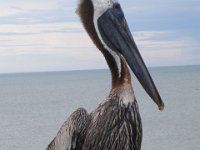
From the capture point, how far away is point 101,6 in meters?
5.53

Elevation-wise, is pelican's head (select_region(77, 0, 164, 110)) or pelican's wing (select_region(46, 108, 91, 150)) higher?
pelican's head (select_region(77, 0, 164, 110))

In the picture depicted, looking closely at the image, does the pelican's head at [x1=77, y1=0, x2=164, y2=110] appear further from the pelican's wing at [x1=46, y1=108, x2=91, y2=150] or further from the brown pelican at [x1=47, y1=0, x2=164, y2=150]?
the pelican's wing at [x1=46, y1=108, x2=91, y2=150]

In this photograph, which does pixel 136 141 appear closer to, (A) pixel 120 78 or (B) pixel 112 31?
(A) pixel 120 78

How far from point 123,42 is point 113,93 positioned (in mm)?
459

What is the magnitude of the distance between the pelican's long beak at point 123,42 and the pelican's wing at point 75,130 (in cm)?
64

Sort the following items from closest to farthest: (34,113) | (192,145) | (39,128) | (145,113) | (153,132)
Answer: (192,145) → (153,132) → (39,128) → (145,113) → (34,113)

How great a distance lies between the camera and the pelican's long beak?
5.34 metres

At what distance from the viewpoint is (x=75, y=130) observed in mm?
5566

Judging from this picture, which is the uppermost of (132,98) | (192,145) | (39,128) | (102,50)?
(102,50)

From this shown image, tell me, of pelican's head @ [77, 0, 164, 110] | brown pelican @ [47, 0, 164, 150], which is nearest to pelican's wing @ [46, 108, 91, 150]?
brown pelican @ [47, 0, 164, 150]

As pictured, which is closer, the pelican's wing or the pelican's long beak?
the pelican's long beak

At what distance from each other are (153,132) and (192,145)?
692 cm

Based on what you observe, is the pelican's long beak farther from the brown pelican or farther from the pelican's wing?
the pelican's wing

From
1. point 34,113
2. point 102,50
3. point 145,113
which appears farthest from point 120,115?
point 34,113
